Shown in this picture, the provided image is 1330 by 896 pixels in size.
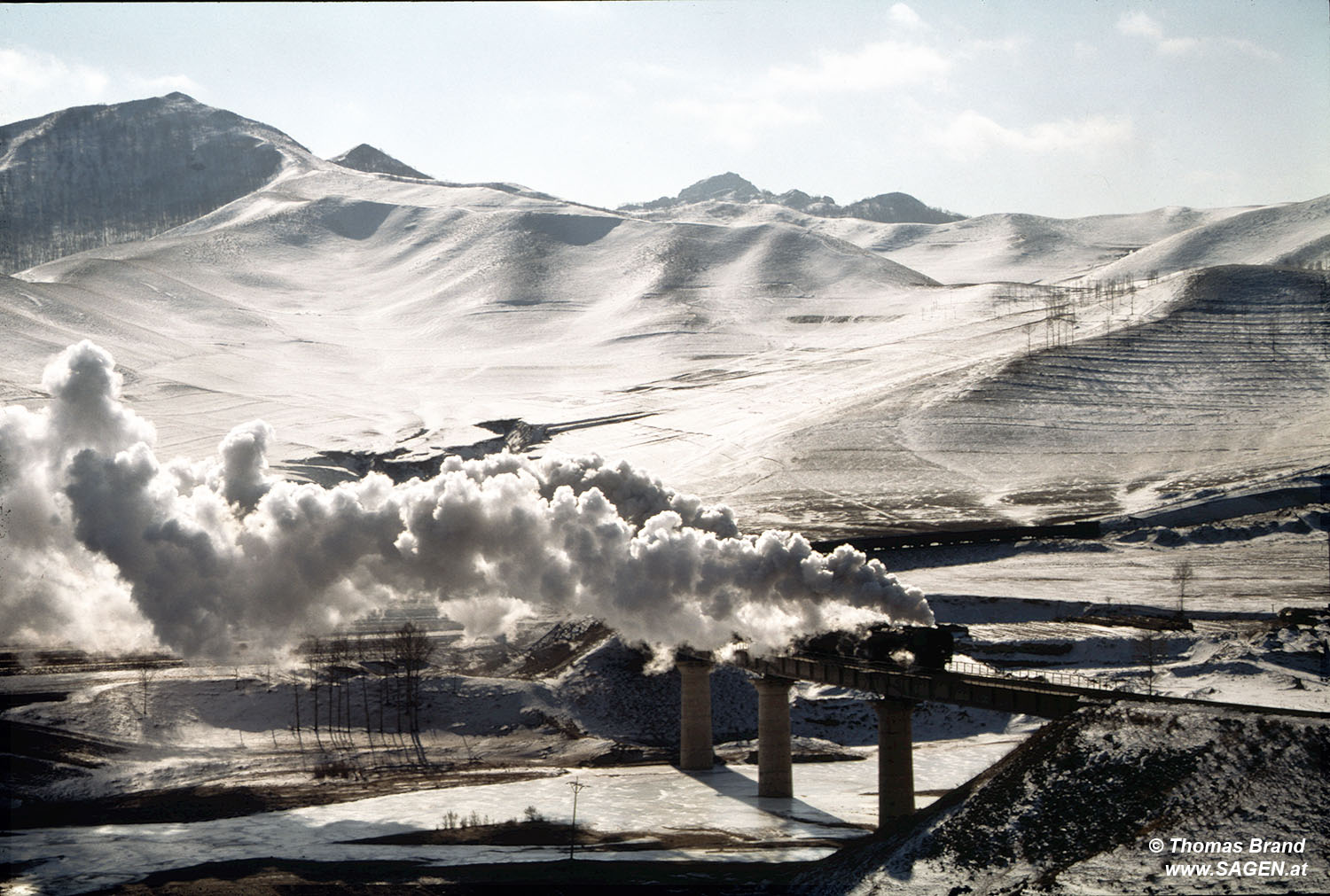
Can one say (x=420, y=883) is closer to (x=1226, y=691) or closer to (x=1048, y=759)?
(x=1048, y=759)

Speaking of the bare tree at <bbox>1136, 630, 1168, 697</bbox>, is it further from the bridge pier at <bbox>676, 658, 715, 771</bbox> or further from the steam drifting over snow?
the bridge pier at <bbox>676, 658, 715, 771</bbox>

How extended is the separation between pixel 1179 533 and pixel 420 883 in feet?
375

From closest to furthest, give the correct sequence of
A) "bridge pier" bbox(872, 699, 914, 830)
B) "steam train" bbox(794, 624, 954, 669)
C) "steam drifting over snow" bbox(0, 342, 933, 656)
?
1. "bridge pier" bbox(872, 699, 914, 830)
2. "steam drifting over snow" bbox(0, 342, 933, 656)
3. "steam train" bbox(794, 624, 954, 669)

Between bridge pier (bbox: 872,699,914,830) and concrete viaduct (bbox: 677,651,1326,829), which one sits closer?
concrete viaduct (bbox: 677,651,1326,829)

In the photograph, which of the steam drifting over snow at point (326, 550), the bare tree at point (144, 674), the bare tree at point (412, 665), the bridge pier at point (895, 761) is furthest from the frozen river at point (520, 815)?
the bare tree at point (144, 674)

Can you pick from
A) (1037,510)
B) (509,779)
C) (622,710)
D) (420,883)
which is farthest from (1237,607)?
(420,883)

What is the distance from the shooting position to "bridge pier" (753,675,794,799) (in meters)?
76.4

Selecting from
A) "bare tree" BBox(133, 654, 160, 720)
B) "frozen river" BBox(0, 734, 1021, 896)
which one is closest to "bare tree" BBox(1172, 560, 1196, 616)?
"frozen river" BBox(0, 734, 1021, 896)

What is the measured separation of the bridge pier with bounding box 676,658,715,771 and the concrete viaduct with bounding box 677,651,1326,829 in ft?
0.19

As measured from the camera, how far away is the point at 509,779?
79.2 meters

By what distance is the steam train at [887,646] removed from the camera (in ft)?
231

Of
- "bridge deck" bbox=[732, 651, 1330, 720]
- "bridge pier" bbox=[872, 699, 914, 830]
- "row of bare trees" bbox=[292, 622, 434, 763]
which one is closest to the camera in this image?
"bridge deck" bbox=[732, 651, 1330, 720]

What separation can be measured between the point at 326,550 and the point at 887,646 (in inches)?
1231

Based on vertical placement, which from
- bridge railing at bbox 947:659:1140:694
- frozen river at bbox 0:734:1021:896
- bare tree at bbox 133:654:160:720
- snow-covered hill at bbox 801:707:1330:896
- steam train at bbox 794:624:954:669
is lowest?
frozen river at bbox 0:734:1021:896
